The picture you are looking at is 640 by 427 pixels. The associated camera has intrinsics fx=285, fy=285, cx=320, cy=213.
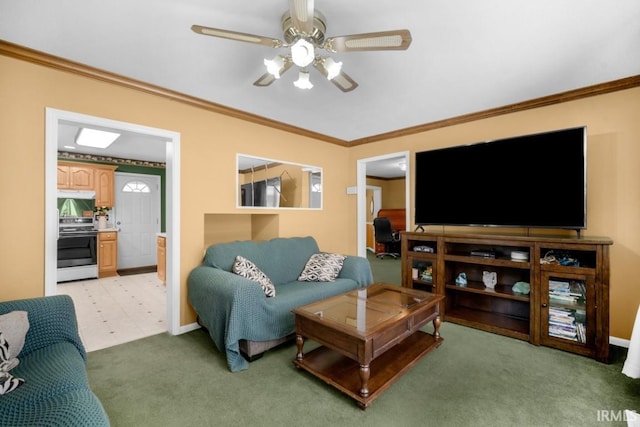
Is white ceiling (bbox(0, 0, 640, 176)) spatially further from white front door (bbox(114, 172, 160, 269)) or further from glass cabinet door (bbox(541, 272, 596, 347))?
white front door (bbox(114, 172, 160, 269))

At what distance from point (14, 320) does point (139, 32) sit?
1824 mm

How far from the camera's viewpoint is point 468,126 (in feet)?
11.2

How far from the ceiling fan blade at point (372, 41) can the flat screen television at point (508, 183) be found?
1.97 meters

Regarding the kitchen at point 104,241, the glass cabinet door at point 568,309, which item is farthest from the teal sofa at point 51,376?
the glass cabinet door at point 568,309

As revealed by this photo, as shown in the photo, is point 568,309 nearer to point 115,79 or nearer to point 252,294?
point 252,294

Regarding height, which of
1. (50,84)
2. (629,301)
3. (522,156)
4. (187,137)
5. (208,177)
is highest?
(50,84)

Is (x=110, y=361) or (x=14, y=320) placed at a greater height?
(x=14, y=320)

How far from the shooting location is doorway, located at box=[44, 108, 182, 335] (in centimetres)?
216

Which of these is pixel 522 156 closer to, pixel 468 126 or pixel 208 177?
pixel 468 126

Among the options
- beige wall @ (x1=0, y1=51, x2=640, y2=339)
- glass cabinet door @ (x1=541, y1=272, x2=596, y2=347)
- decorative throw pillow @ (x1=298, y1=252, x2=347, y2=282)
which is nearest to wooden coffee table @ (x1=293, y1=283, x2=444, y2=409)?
decorative throw pillow @ (x1=298, y1=252, x2=347, y2=282)

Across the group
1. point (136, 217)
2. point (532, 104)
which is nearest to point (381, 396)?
point (532, 104)

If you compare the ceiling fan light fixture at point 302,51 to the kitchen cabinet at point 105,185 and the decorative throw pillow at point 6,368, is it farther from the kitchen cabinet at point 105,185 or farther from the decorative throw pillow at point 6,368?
the kitchen cabinet at point 105,185

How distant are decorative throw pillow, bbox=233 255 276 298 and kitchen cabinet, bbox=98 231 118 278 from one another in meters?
4.06

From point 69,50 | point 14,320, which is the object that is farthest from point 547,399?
point 69,50
